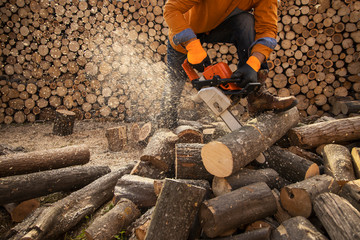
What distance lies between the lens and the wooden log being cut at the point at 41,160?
5.75ft

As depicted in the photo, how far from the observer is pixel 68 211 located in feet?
5.24

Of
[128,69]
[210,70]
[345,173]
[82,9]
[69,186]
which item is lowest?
[345,173]

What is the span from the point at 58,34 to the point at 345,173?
5019 millimetres

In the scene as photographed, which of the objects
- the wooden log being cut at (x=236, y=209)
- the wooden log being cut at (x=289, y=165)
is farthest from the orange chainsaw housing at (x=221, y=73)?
the wooden log being cut at (x=236, y=209)

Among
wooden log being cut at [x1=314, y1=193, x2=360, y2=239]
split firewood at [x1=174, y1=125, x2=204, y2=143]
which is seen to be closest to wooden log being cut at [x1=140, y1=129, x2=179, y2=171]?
split firewood at [x1=174, y1=125, x2=204, y2=143]

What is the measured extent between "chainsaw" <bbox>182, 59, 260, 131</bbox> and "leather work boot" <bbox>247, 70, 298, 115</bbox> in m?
0.21

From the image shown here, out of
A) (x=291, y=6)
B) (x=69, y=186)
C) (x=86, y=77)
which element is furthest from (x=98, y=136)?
(x=291, y=6)

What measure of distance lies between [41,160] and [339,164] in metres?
2.54

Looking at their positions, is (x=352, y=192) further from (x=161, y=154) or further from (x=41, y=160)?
(x=41, y=160)

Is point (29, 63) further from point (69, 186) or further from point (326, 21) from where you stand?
point (326, 21)

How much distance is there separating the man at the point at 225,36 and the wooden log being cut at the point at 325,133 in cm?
35

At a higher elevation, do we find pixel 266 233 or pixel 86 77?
pixel 86 77

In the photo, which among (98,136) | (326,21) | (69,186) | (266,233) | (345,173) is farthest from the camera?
(326,21)

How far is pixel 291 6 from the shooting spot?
4059mm
